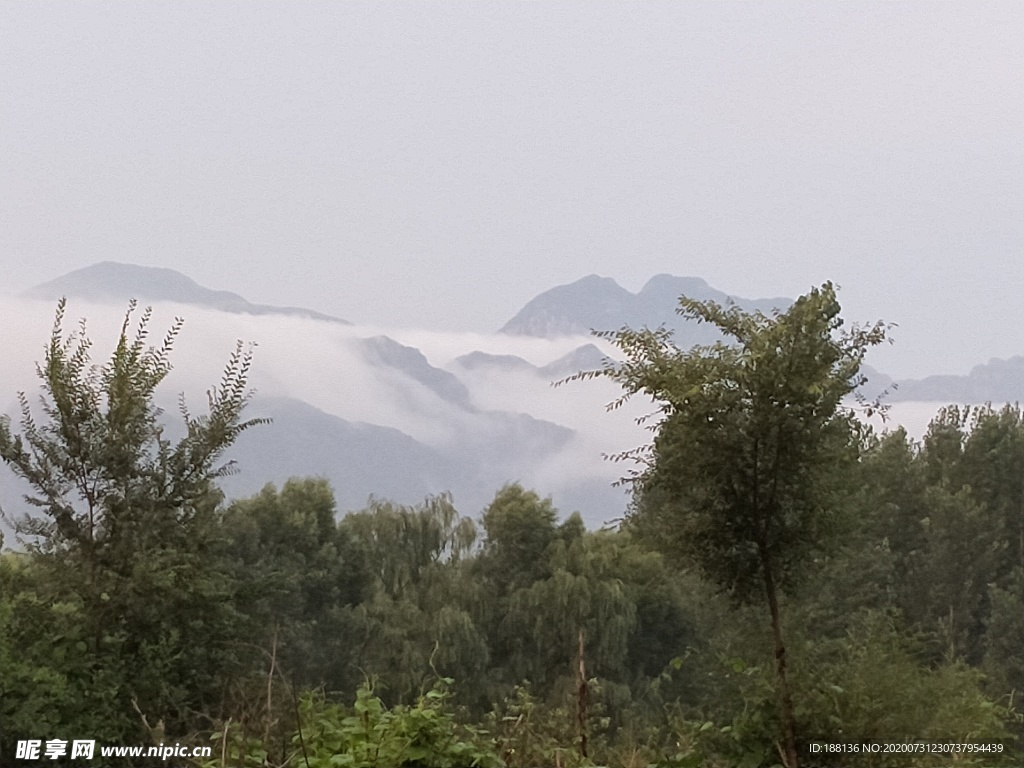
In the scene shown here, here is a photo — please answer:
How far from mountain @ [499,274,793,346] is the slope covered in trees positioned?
3.17 ft

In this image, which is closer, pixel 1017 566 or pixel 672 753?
pixel 672 753

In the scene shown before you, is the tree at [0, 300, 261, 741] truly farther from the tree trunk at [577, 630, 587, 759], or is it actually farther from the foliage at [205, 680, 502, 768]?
the tree trunk at [577, 630, 587, 759]

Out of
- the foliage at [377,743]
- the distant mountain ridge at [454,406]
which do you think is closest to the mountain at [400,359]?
the distant mountain ridge at [454,406]

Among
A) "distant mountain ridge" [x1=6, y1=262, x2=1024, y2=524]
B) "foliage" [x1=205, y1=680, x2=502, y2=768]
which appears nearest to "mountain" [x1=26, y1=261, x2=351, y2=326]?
"distant mountain ridge" [x1=6, y1=262, x2=1024, y2=524]

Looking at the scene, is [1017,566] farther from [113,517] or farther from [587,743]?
[113,517]

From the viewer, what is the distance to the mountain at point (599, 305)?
6023 mm

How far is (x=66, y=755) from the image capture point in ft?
17.6

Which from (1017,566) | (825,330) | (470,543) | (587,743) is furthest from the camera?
(470,543)

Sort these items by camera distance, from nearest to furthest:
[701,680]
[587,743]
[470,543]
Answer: [587,743], [701,680], [470,543]

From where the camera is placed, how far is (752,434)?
497 centimetres

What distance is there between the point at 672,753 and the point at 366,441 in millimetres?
2520

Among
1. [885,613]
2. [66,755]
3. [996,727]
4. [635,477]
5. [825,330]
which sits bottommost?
[66,755]

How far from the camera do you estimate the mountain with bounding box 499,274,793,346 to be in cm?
602

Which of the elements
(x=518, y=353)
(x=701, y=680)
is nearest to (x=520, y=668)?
(x=701, y=680)
